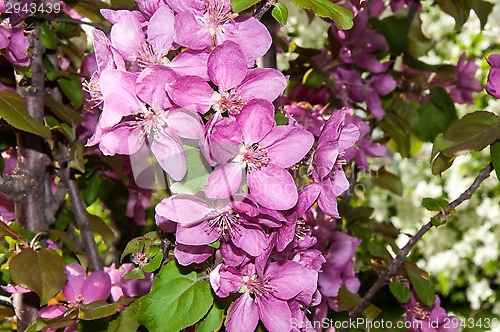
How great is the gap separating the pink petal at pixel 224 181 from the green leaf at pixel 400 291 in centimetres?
40

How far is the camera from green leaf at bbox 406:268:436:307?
2.85ft

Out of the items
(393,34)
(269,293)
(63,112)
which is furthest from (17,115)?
(393,34)

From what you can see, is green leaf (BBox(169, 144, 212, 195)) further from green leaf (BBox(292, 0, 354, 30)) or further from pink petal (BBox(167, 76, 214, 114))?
green leaf (BBox(292, 0, 354, 30))

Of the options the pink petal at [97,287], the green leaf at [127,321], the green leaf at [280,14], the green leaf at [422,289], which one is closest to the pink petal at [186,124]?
the green leaf at [280,14]

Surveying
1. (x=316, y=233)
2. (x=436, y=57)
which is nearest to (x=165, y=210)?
(x=316, y=233)

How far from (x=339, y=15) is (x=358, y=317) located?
0.48 meters

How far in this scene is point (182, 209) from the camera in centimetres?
58

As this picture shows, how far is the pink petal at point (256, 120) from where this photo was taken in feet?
1.87

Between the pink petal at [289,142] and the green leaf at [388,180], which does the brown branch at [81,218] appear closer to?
the pink petal at [289,142]

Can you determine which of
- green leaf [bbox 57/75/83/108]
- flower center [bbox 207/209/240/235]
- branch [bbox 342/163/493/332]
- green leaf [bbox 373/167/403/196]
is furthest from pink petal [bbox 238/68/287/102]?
green leaf [bbox 373/167/403/196]

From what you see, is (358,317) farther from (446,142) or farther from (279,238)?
(279,238)

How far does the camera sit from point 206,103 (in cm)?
58

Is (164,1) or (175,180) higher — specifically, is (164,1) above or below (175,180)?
above

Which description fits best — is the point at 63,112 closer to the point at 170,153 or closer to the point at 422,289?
the point at 170,153
